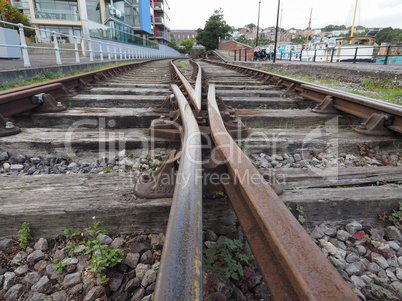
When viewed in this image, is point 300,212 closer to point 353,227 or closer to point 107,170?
point 353,227

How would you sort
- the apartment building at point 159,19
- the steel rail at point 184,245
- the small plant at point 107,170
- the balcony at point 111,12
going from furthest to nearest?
the apartment building at point 159,19 < the balcony at point 111,12 < the small plant at point 107,170 < the steel rail at point 184,245

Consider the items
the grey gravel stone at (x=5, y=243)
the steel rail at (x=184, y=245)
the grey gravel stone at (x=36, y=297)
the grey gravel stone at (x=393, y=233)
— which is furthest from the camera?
the grey gravel stone at (x=393, y=233)

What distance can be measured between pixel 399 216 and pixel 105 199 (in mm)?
1464

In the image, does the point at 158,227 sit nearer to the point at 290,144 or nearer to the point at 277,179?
the point at 277,179

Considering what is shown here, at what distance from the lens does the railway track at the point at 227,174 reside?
0.72 meters

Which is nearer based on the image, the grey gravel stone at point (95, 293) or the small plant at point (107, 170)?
the grey gravel stone at point (95, 293)

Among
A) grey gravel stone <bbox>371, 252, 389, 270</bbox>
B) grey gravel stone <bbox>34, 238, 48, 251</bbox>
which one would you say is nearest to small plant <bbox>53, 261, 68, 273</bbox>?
grey gravel stone <bbox>34, 238, 48, 251</bbox>

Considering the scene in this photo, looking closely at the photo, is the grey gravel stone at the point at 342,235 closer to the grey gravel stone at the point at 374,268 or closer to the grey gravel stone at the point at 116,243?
the grey gravel stone at the point at 374,268

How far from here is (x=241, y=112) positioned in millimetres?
2902

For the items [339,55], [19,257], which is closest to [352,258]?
[19,257]

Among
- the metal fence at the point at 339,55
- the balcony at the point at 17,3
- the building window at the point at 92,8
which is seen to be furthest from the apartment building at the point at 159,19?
the metal fence at the point at 339,55

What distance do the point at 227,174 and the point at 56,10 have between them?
41476 millimetres

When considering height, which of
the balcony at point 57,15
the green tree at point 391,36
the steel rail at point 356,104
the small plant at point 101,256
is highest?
the green tree at point 391,36

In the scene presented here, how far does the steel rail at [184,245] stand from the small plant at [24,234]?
2.39ft
